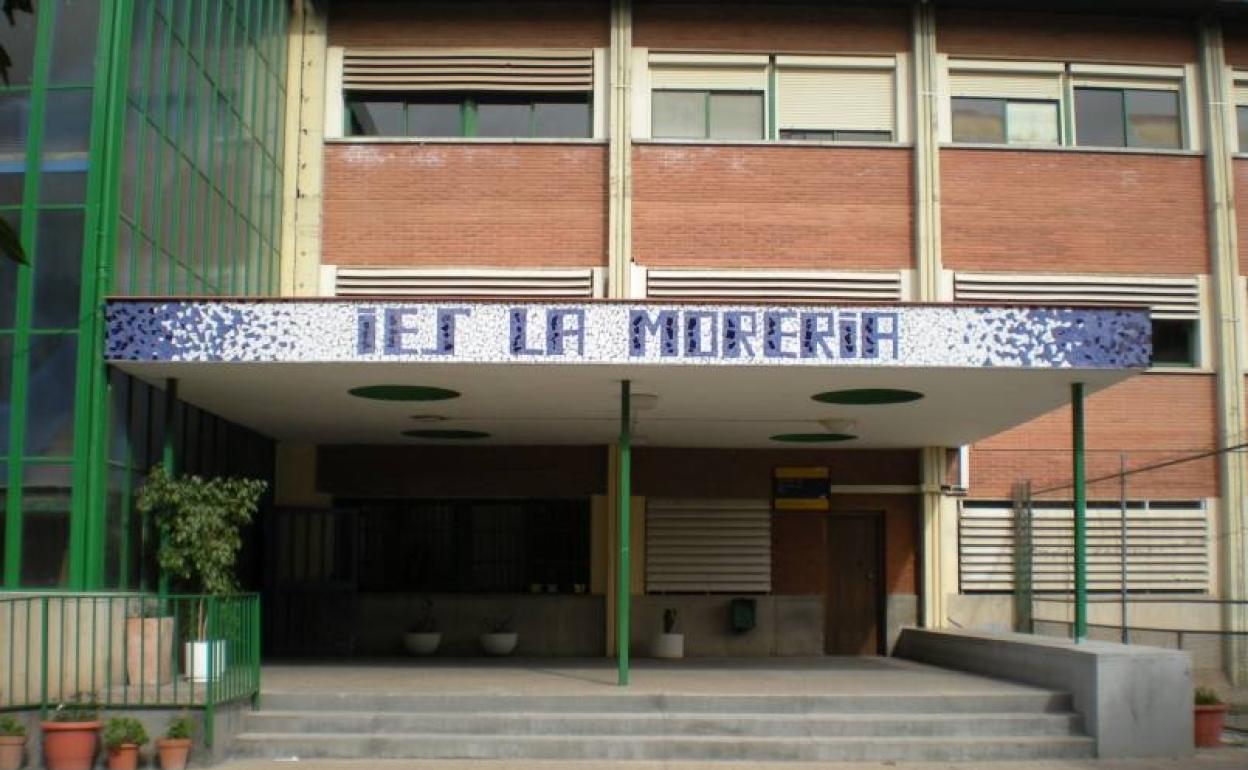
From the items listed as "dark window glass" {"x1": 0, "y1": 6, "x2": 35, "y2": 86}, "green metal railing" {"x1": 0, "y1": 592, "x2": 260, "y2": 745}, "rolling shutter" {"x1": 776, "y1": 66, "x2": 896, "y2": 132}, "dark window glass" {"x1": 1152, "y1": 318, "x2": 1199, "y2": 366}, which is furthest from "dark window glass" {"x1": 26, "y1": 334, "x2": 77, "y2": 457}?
"dark window glass" {"x1": 1152, "y1": 318, "x2": 1199, "y2": 366}

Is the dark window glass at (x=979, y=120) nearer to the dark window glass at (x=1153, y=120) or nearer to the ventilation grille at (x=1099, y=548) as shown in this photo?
the dark window glass at (x=1153, y=120)

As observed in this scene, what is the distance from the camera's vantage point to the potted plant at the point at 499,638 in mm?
20000

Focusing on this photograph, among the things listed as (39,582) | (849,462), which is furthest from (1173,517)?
(39,582)

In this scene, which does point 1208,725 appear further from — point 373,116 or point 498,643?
point 373,116

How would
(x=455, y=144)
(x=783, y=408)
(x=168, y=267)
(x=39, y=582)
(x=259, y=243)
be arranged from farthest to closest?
(x=455, y=144) → (x=259, y=243) → (x=783, y=408) → (x=168, y=267) → (x=39, y=582)

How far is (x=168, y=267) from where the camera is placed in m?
15.4

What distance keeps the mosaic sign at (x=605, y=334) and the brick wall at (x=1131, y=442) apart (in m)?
7.20

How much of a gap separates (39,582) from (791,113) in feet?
41.6

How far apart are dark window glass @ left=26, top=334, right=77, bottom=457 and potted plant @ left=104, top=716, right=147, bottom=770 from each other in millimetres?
2690

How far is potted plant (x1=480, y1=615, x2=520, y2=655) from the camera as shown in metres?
20.0

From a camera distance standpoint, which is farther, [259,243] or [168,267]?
[259,243]

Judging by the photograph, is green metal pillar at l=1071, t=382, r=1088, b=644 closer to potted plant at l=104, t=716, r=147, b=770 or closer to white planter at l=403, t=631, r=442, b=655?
white planter at l=403, t=631, r=442, b=655

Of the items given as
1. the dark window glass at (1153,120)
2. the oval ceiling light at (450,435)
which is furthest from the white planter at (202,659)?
the dark window glass at (1153,120)

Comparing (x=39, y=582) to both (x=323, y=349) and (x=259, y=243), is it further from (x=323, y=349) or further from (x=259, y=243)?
(x=259, y=243)
